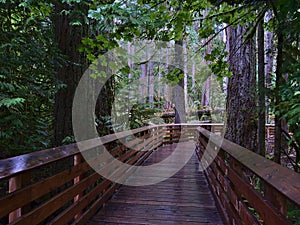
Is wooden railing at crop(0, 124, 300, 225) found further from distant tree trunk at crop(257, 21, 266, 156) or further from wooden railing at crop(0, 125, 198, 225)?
distant tree trunk at crop(257, 21, 266, 156)

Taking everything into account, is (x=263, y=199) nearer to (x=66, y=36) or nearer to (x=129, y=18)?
(x=129, y=18)

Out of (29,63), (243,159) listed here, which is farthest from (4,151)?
(243,159)

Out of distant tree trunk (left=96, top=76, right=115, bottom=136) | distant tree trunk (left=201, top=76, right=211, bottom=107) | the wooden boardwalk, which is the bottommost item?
the wooden boardwalk

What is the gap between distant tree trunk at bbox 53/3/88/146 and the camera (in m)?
3.71

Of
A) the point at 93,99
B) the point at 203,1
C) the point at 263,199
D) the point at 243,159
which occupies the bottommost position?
the point at 263,199

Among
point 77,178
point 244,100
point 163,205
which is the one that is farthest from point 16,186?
point 244,100

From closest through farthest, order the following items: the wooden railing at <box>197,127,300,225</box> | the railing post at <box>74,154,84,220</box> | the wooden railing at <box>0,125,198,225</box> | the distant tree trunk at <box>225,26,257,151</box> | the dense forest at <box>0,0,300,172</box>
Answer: the wooden railing at <box>197,127,300,225</box>
the wooden railing at <box>0,125,198,225</box>
the railing post at <box>74,154,84,220</box>
the dense forest at <box>0,0,300,172</box>
the distant tree trunk at <box>225,26,257,151</box>

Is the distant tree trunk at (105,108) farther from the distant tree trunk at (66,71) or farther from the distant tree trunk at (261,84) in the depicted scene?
the distant tree trunk at (261,84)

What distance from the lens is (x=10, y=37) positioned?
3.20m

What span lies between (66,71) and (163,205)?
2370mm

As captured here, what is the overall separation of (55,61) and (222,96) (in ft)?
61.8

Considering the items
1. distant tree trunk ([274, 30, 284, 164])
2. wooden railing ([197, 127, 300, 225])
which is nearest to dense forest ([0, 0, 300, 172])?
distant tree trunk ([274, 30, 284, 164])

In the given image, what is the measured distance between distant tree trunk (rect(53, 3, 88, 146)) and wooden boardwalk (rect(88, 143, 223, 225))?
49.7 inches

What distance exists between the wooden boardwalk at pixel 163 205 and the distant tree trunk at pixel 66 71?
1.26 m
